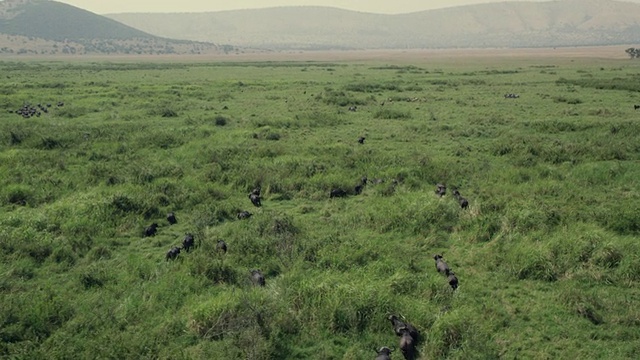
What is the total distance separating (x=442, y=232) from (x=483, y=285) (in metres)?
2.87

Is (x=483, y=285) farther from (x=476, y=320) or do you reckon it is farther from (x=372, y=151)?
(x=372, y=151)

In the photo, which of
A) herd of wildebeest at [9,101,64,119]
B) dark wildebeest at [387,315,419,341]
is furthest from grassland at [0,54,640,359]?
herd of wildebeest at [9,101,64,119]

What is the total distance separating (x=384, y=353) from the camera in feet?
23.7


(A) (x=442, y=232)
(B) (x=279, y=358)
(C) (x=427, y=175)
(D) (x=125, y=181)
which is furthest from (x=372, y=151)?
(B) (x=279, y=358)

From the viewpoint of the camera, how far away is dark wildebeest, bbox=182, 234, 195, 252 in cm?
1109

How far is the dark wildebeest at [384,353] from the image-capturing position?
23.3 ft

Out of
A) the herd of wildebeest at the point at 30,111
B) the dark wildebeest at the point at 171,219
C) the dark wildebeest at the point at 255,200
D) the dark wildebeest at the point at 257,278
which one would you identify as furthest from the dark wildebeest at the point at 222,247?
the herd of wildebeest at the point at 30,111

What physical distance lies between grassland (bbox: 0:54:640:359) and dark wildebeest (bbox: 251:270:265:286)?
0.19 metres

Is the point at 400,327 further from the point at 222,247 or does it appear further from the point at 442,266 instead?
the point at 222,247

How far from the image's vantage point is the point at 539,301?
8.98m

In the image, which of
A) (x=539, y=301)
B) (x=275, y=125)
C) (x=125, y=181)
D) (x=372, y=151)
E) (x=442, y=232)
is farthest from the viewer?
(x=275, y=125)

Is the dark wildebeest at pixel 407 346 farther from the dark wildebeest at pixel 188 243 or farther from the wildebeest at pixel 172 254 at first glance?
the dark wildebeest at pixel 188 243

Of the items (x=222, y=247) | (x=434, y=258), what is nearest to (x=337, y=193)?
(x=434, y=258)

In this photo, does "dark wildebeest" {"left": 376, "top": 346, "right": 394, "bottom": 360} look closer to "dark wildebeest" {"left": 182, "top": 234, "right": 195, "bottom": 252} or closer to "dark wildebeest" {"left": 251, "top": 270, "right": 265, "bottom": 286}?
"dark wildebeest" {"left": 251, "top": 270, "right": 265, "bottom": 286}
